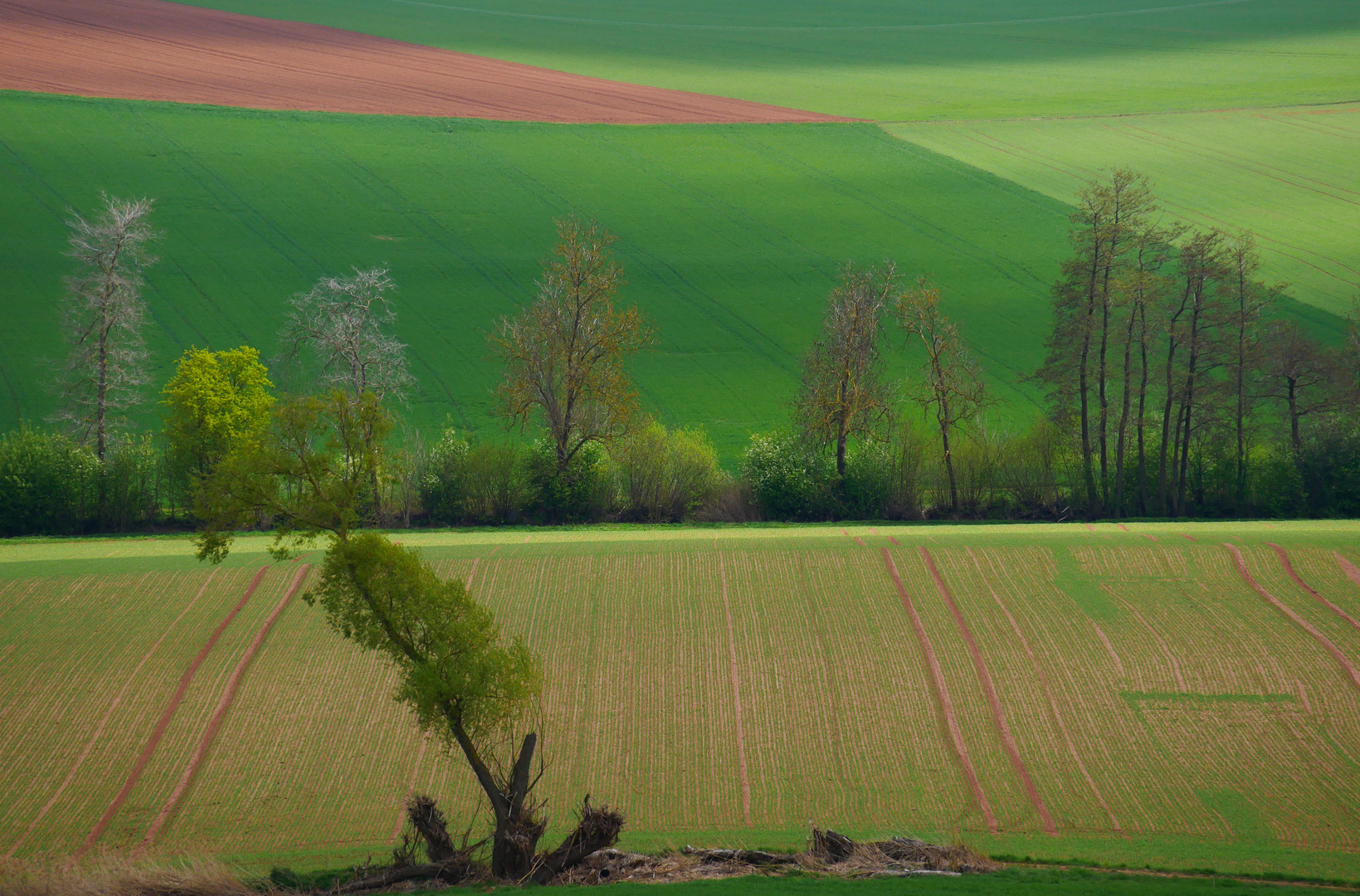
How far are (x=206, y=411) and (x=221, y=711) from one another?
17.6 m

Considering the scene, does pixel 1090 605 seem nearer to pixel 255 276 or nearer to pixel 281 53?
pixel 255 276

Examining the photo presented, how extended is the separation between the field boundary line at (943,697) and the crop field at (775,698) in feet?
0.23

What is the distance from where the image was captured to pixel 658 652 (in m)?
28.9

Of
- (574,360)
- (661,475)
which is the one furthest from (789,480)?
(574,360)

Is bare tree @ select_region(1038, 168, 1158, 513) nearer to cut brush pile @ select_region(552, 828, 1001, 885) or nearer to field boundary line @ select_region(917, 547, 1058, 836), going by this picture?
field boundary line @ select_region(917, 547, 1058, 836)

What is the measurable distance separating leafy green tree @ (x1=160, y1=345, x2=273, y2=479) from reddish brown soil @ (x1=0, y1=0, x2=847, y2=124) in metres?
42.0

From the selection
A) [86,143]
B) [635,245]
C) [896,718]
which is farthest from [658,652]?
[86,143]

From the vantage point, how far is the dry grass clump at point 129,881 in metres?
18.1

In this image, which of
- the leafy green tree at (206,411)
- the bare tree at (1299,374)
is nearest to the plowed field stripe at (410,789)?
the leafy green tree at (206,411)

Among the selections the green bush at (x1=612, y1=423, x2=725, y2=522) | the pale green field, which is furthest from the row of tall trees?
the pale green field

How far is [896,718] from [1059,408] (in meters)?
23.1

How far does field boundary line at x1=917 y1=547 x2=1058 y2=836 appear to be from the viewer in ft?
74.9

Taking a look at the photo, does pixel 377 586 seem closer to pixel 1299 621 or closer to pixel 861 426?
pixel 1299 621

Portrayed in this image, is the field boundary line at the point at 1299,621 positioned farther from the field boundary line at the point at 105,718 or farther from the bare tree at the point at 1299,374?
the field boundary line at the point at 105,718
